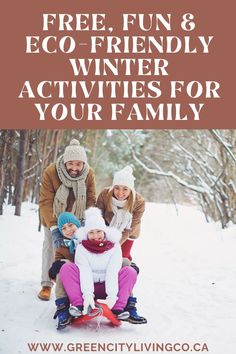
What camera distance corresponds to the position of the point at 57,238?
385 cm

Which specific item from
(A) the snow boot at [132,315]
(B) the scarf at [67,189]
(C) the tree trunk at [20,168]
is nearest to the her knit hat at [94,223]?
(B) the scarf at [67,189]

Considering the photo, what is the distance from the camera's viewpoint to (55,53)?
4.32 m

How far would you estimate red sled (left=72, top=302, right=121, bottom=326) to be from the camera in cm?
329

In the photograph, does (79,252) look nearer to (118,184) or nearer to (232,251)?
(118,184)

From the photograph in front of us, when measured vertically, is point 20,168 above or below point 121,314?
above

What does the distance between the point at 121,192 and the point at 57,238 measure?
24.8 inches

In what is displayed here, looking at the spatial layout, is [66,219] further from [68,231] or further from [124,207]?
[124,207]

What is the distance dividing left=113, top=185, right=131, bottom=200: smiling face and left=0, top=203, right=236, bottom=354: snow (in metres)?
0.96

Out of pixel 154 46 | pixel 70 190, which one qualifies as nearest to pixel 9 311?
pixel 70 190

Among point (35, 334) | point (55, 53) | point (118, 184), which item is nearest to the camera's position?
point (35, 334)

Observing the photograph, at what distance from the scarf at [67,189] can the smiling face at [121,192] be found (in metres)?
0.30

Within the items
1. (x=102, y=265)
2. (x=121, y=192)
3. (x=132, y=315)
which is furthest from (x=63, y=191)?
(x=132, y=315)

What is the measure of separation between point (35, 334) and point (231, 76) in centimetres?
277

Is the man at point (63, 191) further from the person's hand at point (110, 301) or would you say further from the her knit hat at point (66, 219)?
the person's hand at point (110, 301)
